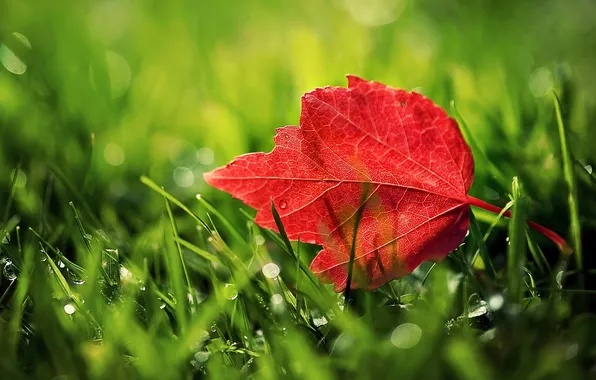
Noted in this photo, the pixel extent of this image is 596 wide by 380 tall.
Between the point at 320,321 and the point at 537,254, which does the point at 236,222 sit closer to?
the point at 320,321

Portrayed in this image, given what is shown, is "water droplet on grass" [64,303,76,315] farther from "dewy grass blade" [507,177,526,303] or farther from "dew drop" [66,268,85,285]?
"dewy grass blade" [507,177,526,303]

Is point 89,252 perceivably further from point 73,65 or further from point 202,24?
point 202,24

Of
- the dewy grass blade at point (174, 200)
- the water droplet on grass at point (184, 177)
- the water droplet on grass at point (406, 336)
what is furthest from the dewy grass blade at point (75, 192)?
the water droplet on grass at point (406, 336)

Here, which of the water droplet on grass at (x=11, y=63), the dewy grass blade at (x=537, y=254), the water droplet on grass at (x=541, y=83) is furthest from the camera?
the water droplet on grass at (x=11, y=63)

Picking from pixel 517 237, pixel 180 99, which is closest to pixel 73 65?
pixel 180 99

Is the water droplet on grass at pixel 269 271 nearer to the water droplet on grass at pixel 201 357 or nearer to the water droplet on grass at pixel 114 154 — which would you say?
the water droplet on grass at pixel 201 357

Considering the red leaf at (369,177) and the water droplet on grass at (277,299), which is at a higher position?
the red leaf at (369,177)

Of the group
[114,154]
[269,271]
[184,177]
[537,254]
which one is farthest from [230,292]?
[114,154]
